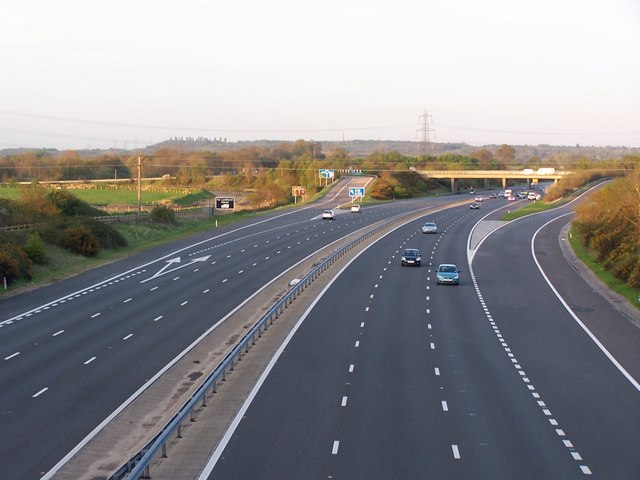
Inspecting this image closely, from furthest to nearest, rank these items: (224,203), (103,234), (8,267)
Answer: (224,203), (103,234), (8,267)

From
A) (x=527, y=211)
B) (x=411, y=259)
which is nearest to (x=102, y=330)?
(x=411, y=259)

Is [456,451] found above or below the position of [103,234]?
above

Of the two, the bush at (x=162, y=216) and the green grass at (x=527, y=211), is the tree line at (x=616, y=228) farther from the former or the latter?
the bush at (x=162, y=216)

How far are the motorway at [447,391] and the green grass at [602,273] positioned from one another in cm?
136

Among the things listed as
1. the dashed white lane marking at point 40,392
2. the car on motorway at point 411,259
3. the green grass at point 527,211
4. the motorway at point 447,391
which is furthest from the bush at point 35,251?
the green grass at point 527,211

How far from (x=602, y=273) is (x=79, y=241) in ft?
105

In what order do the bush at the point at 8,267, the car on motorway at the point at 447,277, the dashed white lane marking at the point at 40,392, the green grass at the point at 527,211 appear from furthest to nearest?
the green grass at the point at 527,211
the car on motorway at the point at 447,277
the bush at the point at 8,267
the dashed white lane marking at the point at 40,392

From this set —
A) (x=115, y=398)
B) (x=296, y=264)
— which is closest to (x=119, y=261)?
(x=296, y=264)

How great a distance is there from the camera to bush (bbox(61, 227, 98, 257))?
53.9m

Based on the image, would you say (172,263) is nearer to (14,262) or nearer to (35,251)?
(35,251)

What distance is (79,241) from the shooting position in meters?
54.4

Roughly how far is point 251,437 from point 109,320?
16733 mm

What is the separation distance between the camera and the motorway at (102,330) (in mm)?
17953

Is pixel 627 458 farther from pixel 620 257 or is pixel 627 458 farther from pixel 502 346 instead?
pixel 620 257
